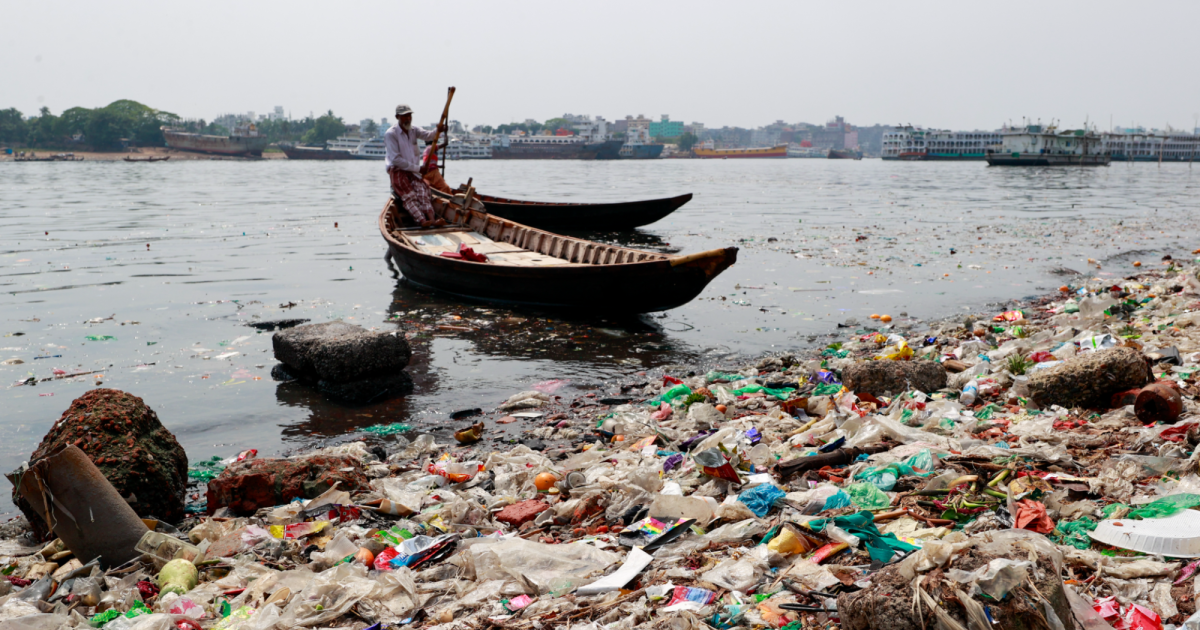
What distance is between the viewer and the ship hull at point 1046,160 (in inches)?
2835

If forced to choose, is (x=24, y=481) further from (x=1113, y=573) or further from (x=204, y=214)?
(x=204, y=214)

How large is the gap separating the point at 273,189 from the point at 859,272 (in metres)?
34.7

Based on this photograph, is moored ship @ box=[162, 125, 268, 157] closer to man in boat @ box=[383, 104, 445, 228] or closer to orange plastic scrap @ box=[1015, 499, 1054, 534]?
man in boat @ box=[383, 104, 445, 228]

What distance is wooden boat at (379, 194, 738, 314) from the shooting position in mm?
9141

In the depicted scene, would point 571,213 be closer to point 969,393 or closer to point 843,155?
point 969,393

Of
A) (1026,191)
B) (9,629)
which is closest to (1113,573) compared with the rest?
(9,629)

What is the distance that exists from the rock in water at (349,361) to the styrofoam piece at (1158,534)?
5.91 meters

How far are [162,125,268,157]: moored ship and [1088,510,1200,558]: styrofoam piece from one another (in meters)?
120

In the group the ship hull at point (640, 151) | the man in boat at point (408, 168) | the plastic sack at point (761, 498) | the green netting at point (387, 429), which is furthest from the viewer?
the ship hull at point (640, 151)

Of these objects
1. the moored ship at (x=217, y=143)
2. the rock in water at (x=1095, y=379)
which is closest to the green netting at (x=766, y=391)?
the rock in water at (x=1095, y=379)

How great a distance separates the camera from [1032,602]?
7.30ft

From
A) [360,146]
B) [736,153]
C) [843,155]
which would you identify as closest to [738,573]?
[360,146]

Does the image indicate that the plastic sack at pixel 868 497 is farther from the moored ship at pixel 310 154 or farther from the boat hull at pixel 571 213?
the moored ship at pixel 310 154

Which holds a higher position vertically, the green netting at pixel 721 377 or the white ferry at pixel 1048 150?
the white ferry at pixel 1048 150
